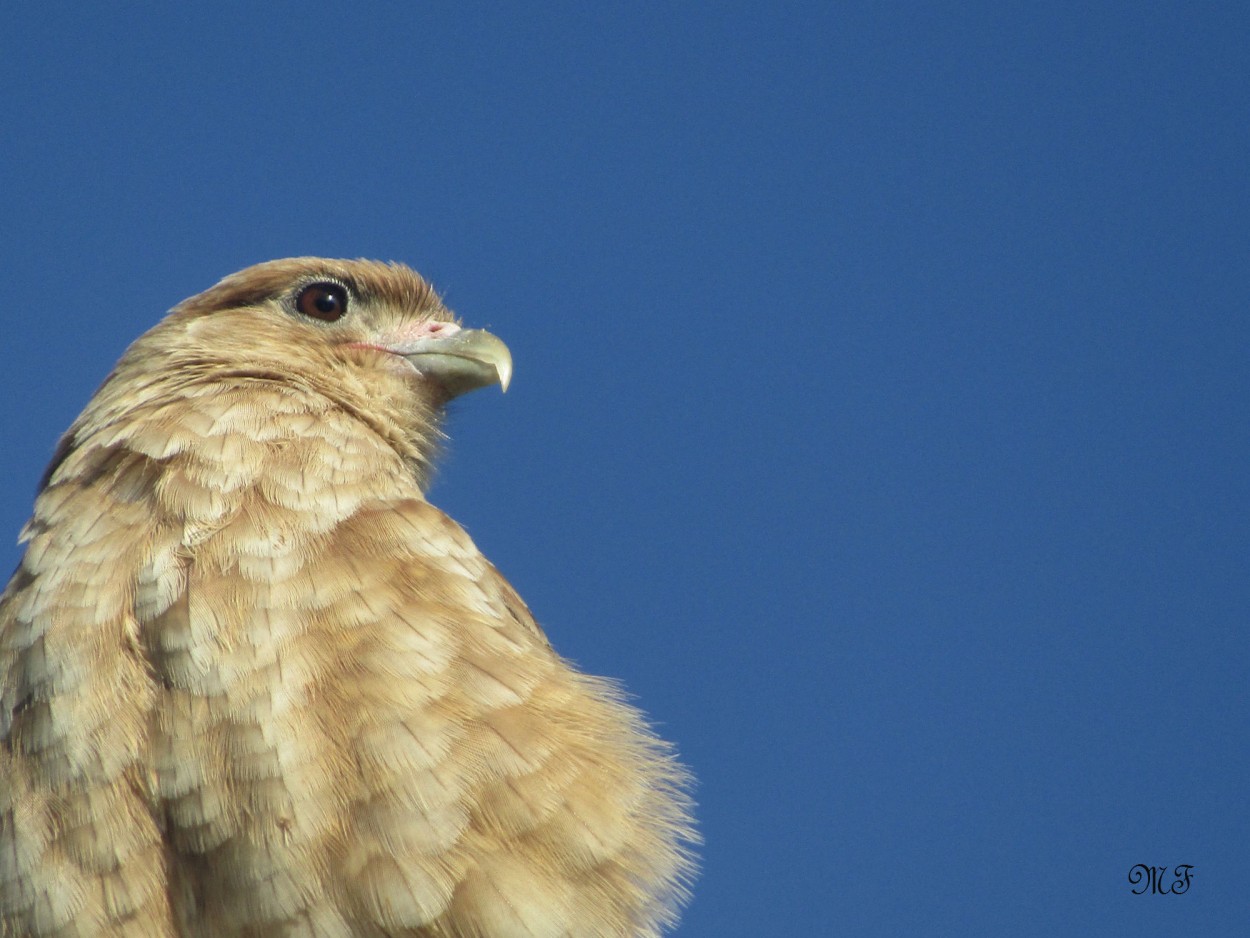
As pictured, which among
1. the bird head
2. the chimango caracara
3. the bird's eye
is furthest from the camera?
the bird's eye

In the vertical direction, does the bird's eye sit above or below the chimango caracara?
above

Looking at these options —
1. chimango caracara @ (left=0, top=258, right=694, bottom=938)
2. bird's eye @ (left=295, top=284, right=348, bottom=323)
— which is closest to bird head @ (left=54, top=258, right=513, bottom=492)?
bird's eye @ (left=295, top=284, right=348, bottom=323)

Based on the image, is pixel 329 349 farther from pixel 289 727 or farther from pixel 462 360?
pixel 289 727

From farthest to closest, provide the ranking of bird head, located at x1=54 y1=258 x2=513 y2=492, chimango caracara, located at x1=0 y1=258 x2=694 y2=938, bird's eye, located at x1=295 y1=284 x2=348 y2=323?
bird's eye, located at x1=295 y1=284 x2=348 y2=323
bird head, located at x1=54 y1=258 x2=513 y2=492
chimango caracara, located at x1=0 y1=258 x2=694 y2=938

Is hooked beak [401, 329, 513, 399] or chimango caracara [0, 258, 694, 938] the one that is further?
hooked beak [401, 329, 513, 399]

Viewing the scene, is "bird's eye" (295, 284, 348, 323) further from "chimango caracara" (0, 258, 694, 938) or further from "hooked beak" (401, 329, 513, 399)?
"chimango caracara" (0, 258, 694, 938)

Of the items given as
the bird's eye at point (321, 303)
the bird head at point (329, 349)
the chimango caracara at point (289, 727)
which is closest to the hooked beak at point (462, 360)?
the bird head at point (329, 349)

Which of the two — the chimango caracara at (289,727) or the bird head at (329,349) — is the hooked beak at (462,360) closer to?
the bird head at (329,349)
